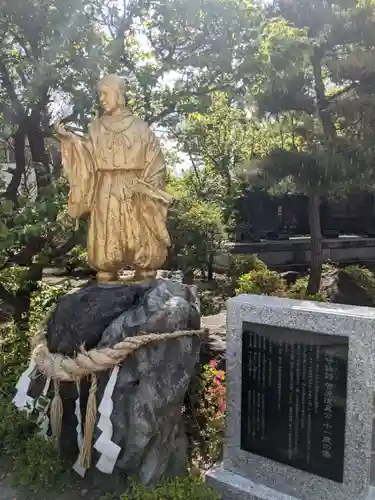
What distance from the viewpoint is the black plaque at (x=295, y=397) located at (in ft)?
9.39

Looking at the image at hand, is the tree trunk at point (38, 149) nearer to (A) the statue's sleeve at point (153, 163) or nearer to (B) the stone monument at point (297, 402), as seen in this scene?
(A) the statue's sleeve at point (153, 163)

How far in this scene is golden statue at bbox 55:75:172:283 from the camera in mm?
3643

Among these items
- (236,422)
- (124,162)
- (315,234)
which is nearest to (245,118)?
(315,234)

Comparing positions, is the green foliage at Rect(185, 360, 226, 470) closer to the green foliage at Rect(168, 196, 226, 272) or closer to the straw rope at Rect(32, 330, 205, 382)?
the straw rope at Rect(32, 330, 205, 382)

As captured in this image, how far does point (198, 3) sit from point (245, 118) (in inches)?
199

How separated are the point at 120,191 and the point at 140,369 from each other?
1367 millimetres

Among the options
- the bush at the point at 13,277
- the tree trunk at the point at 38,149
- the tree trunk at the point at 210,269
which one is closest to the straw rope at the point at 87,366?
the bush at the point at 13,277

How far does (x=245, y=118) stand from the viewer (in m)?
11.1

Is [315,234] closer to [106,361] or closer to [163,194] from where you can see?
[163,194]

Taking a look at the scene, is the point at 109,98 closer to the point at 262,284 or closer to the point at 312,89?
the point at 262,284

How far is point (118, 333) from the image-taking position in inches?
120

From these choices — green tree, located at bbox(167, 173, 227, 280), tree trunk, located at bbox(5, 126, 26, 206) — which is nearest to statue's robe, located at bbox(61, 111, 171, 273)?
tree trunk, located at bbox(5, 126, 26, 206)

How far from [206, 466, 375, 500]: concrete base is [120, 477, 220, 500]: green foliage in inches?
10.4

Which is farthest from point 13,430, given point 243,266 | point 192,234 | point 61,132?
point 243,266
